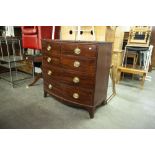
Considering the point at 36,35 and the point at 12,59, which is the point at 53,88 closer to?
the point at 36,35

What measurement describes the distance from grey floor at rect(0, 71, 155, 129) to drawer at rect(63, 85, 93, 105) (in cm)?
19

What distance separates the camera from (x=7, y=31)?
11.8 feet

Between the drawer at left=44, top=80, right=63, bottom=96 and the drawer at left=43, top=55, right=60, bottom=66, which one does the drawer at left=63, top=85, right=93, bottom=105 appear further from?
the drawer at left=43, top=55, right=60, bottom=66

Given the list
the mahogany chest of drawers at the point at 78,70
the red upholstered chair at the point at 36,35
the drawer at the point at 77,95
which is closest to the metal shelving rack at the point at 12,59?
the red upholstered chair at the point at 36,35

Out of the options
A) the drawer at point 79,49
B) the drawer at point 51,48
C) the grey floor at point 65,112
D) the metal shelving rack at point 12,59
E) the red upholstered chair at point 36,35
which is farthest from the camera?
the metal shelving rack at point 12,59

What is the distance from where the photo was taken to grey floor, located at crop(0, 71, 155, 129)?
1626 mm

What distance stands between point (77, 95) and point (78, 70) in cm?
32

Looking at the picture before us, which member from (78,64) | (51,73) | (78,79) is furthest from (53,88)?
(78,64)

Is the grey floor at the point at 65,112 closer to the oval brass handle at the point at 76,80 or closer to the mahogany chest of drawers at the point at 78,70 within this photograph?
the mahogany chest of drawers at the point at 78,70

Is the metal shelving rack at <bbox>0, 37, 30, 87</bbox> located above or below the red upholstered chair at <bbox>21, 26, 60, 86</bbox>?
below

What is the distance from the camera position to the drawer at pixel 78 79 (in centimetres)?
164

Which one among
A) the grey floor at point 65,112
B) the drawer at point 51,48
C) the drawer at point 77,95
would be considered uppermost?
the drawer at point 51,48

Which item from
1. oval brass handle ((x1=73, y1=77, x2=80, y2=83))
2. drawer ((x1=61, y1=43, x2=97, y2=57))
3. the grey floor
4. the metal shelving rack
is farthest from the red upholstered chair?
oval brass handle ((x1=73, y1=77, x2=80, y2=83))
